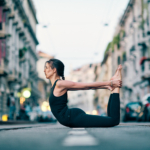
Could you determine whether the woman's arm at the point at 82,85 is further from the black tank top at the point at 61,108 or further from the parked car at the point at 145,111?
the parked car at the point at 145,111

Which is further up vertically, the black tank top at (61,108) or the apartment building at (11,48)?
the apartment building at (11,48)

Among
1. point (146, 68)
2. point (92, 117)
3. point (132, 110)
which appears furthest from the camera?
point (146, 68)

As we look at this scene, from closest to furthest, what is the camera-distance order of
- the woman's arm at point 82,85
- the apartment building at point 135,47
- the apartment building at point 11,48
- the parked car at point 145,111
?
the woman's arm at point 82,85 → the parked car at point 145,111 → the apartment building at point 11,48 → the apartment building at point 135,47

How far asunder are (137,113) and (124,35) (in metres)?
31.5

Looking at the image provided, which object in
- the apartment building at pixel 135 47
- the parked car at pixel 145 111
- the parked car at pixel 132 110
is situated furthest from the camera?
the apartment building at pixel 135 47

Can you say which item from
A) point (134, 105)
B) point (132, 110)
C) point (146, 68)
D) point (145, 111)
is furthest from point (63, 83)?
point (146, 68)

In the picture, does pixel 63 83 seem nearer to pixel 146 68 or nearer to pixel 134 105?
pixel 134 105

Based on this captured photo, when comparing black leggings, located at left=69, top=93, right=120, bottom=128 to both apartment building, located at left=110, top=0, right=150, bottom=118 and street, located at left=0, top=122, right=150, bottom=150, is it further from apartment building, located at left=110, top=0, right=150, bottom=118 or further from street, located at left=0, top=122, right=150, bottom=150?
apartment building, located at left=110, top=0, right=150, bottom=118

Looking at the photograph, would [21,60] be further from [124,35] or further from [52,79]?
[52,79]

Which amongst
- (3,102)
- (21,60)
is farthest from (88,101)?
(3,102)

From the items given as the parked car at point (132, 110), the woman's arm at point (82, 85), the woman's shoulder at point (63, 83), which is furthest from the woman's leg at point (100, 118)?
the parked car at point (132, 110)

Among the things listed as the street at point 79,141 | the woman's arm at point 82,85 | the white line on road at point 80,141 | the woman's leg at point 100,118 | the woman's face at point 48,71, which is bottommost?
the street at point 79,141

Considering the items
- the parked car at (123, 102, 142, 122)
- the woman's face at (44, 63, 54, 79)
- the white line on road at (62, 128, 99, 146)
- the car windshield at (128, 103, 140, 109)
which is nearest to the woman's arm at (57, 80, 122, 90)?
the woman's face at (44, 63, 54, 79)

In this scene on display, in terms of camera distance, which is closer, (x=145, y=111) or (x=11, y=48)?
(x=145, y=111)
